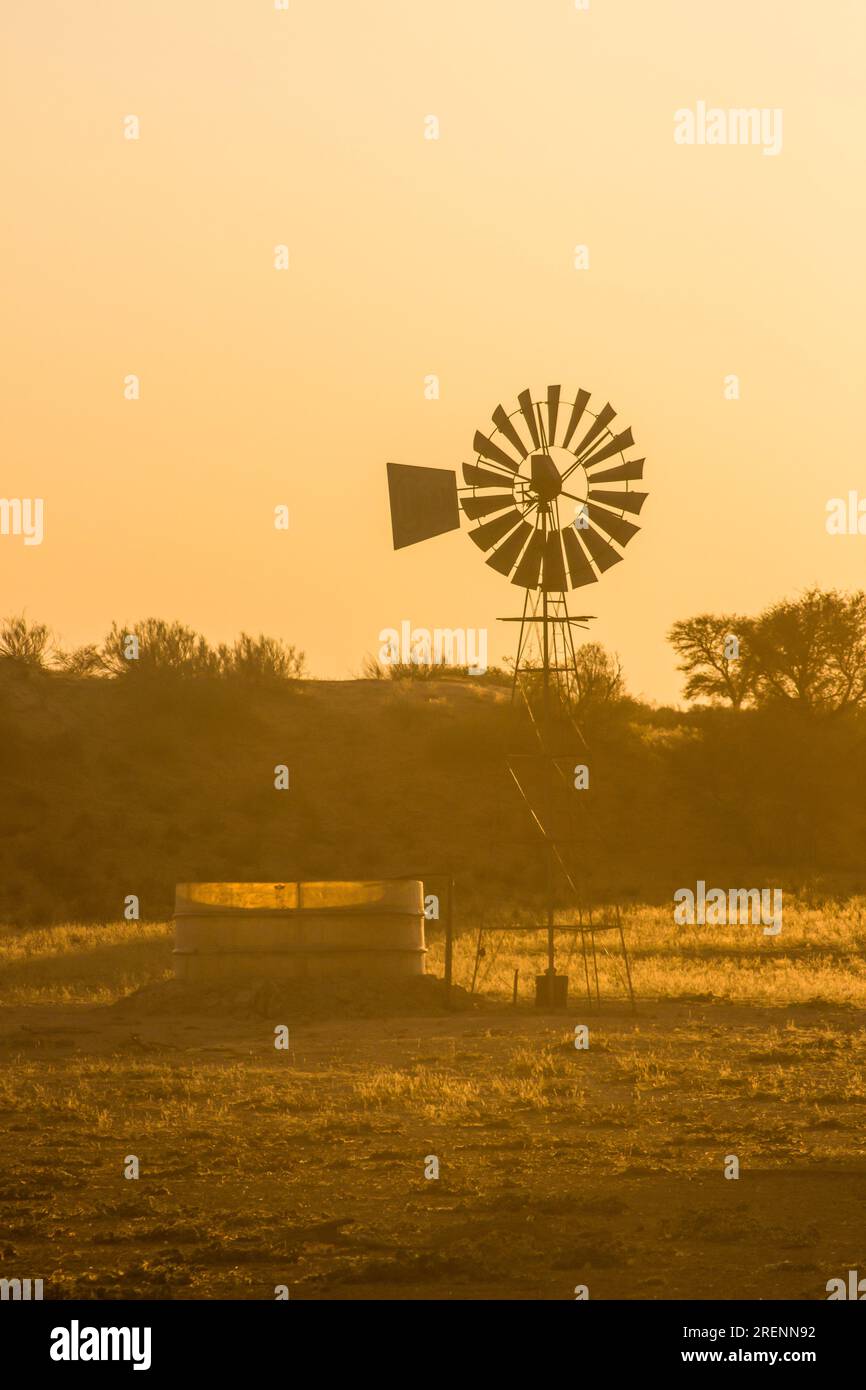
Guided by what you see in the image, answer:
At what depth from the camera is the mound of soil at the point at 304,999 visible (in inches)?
912

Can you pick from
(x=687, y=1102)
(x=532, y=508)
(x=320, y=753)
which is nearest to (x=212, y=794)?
(x=320, y=753)

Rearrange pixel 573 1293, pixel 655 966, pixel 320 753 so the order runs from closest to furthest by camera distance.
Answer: pixel 573 1293
pixel 655 966
pixel 320 753

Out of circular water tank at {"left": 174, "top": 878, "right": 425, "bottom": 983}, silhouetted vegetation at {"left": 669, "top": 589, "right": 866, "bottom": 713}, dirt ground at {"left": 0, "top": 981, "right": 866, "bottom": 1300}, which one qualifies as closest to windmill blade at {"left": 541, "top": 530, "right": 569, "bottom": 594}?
circular water tank at {"left": 174, "top": 878, "right": 425, "bottom": 983}

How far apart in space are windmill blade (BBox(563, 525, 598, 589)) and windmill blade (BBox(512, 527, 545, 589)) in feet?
1.11

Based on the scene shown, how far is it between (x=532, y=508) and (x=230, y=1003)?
24.7ft

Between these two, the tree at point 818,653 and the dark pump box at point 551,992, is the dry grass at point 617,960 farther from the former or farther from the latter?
the tree at point 818,653

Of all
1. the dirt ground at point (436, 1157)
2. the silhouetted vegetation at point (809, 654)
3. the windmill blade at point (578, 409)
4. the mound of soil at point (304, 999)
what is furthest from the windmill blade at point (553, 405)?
the silhouetted vegetation at point (809, 654)

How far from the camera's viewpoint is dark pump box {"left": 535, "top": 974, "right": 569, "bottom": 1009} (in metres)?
23.8

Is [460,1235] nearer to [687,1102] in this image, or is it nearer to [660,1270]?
[660,1270]

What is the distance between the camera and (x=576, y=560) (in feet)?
80.6

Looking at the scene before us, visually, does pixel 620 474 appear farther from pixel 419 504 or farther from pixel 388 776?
pixel 388 776

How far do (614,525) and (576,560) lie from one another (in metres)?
0.71

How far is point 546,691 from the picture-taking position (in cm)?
2420

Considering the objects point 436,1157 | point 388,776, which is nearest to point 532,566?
point 436,1157
